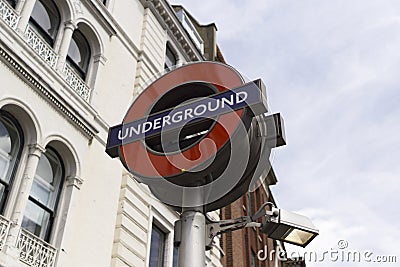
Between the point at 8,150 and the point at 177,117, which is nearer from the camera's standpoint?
the point at 177,117

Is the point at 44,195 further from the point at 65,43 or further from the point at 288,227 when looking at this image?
the point at 288,227

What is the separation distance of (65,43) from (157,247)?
17.9 feet

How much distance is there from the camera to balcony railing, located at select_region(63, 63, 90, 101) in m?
10.4

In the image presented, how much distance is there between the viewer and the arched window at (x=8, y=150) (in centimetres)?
823

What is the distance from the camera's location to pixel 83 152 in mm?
10156

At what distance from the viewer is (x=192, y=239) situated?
3.21 metres

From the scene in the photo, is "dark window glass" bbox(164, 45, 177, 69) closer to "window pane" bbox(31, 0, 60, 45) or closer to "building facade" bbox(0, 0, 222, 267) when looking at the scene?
"building facade" bbox(0, 0, 222, 267)

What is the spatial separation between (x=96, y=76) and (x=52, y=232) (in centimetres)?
422

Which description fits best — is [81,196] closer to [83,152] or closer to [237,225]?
[83,152]

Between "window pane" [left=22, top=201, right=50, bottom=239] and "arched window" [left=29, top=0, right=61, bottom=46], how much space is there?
3.83 metres

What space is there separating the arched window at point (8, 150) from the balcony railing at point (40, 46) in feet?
5.05

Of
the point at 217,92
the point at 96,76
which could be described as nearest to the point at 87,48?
the point at 96,76

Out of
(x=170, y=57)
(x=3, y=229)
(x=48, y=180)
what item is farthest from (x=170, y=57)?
(x=3, y=229)

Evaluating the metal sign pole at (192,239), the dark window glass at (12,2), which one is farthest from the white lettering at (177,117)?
the dark window glass at (12,2)
